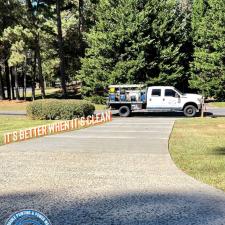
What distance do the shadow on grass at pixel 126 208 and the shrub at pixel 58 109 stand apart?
18430 mm

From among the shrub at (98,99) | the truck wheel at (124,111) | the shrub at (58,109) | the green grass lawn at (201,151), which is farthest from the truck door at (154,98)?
the shrub at (98,99)

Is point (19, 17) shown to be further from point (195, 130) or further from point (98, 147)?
point (98, 147)

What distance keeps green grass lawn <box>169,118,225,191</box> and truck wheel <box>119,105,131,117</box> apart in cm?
920

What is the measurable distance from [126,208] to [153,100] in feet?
75.3

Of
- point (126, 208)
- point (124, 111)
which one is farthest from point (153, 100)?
point (126, 208)

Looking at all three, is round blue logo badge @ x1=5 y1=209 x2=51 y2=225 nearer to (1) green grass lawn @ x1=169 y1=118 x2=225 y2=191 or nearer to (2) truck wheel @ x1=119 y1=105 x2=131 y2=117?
(1) green grass lawn @ x1=169 y1=118 x2=225 y2=191

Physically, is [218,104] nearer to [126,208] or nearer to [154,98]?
[154,98]

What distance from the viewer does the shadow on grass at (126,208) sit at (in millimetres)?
6797

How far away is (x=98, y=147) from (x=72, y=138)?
2.83 metres

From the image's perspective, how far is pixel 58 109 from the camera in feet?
89.0

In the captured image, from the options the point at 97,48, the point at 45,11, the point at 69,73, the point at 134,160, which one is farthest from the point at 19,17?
the point at 134,160

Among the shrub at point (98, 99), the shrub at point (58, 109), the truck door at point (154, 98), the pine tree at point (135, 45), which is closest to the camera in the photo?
the shrub at point (58, 109)

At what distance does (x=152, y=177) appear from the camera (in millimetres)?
10047

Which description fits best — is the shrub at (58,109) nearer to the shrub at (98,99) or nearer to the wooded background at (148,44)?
the wooded background at (148,44)
